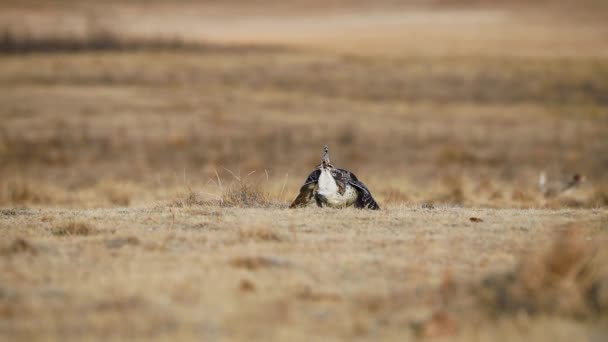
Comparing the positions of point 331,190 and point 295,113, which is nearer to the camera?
point 331,190

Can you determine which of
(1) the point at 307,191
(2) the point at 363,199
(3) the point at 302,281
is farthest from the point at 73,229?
(2) the point at 363,199

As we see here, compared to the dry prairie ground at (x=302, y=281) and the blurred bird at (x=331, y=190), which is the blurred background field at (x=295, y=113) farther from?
the dry prairie ground at (x=302, y=281)

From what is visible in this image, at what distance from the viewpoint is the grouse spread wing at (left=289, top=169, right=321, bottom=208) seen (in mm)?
9531

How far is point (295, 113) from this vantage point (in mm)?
31266

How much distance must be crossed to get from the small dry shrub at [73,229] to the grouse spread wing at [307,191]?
9.01 feet

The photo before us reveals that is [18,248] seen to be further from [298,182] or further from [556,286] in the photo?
[298,182]

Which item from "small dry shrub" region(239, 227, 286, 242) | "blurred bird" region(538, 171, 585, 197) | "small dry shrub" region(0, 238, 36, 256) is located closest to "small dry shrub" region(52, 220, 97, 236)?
"small dry shrub" region(0, 238, 36, 256)

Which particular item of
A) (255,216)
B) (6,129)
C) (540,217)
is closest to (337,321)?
(255,216)

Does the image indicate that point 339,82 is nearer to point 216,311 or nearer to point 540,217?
point 540,217

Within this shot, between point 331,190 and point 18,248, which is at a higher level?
point 331,190

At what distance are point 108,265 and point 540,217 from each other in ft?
18.1

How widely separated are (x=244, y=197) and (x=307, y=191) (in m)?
1.19

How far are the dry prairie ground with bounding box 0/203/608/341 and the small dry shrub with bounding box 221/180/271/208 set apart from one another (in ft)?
5.70

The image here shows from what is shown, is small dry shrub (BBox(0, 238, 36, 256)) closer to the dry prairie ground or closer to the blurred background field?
the dry prairie ground
